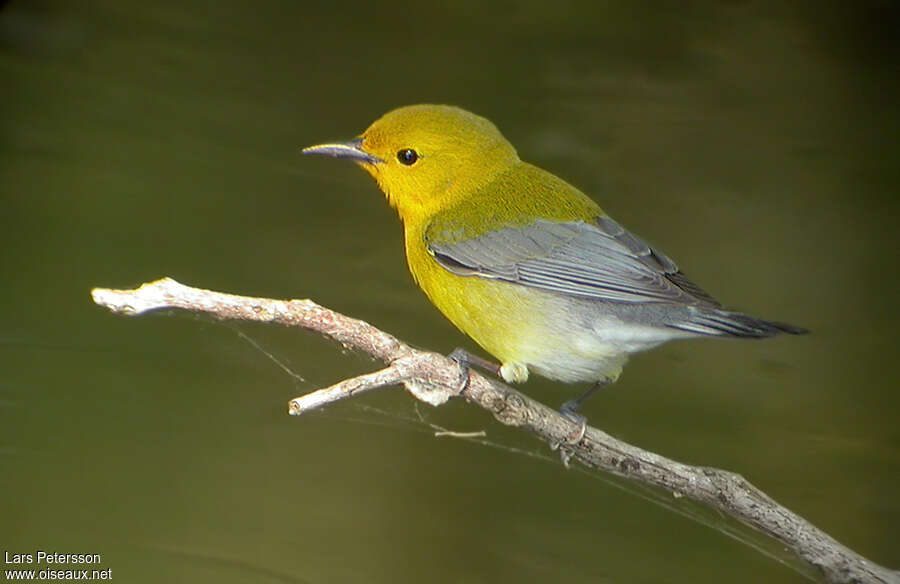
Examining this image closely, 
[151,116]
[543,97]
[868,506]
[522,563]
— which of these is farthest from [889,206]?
[151,116]

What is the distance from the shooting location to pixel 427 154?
6.87 feet

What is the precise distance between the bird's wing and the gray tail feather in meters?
0.12

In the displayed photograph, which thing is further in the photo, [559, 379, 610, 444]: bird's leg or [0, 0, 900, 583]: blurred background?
[0, 0, 900, 583]: blurred background

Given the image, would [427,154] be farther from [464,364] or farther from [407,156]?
[464,364]

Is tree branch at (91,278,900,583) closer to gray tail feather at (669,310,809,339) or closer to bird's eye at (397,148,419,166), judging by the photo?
gray tail feather at (669,310,809,339)

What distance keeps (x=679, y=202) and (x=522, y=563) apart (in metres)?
1.32

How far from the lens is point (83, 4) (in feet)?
11.7

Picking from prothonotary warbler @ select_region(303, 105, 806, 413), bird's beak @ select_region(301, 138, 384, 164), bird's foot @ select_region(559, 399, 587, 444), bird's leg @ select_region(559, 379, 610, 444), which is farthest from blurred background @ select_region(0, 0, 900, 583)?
bird's beak @ select_region(301, 138, 384, 164)

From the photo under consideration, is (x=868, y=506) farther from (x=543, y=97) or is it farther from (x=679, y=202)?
(x=543, y=97)

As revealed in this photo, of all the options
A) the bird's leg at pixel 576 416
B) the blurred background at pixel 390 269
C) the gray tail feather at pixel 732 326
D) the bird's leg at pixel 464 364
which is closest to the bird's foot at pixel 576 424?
the bird's leg at pixel 576 416

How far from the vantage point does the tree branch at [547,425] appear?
5.53 ft

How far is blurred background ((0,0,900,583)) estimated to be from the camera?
2.99 meters

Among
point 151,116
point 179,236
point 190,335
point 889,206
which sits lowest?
point 190,335

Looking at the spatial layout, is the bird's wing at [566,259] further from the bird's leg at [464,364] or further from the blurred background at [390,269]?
the blurred background at [390,269]
